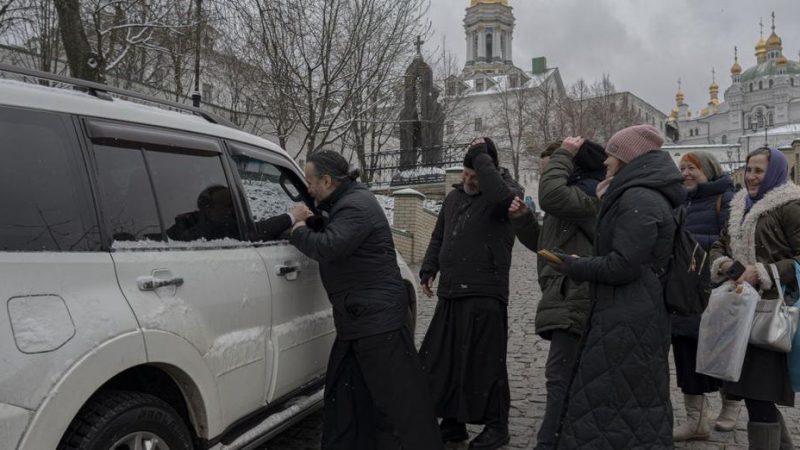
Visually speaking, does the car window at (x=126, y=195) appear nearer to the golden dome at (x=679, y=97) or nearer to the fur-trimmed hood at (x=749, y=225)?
the fur-trimmed hood at (x=749, y=225)

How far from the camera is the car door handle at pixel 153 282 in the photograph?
7.65 ft

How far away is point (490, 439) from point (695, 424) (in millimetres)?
1471

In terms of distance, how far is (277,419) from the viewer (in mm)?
3193

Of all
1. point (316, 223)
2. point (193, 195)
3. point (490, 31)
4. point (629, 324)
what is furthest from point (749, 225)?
point (490, 31)

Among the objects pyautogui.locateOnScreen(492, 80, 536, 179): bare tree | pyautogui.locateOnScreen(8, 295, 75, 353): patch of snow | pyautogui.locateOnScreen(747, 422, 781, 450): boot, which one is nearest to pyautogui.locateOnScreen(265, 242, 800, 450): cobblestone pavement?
pyautogui.locateOnScreen(747, 422, 781, 450): boot

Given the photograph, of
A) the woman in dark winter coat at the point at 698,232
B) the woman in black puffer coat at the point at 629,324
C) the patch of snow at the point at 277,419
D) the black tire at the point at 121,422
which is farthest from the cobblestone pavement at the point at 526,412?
the black tire at the point at 121,422

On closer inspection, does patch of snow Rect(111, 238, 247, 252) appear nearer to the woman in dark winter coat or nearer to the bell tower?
the woman in dark winter coat

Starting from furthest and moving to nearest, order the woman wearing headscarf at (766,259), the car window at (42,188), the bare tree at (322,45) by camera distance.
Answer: the bare tree at (322,45)
the woman wearing headscarf at (766,259)
the car window at (42,188)

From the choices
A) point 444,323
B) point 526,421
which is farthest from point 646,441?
point 526,421

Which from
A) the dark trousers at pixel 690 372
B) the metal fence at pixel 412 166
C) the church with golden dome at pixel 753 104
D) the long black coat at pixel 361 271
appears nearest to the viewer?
the long black coat at pixel 361 271

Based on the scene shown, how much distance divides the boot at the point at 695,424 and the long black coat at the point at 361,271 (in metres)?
2.25

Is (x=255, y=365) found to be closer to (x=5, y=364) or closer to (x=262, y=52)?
(x=5, y=364)

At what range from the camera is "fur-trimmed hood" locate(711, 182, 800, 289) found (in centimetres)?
332

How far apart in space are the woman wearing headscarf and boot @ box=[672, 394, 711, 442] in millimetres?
579
